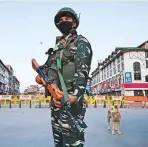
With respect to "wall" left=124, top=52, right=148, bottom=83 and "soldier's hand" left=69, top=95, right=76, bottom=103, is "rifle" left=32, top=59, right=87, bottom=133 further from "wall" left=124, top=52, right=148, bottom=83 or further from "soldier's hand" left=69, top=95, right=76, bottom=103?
"wall" left=124, top=52, right=148, bottom=83

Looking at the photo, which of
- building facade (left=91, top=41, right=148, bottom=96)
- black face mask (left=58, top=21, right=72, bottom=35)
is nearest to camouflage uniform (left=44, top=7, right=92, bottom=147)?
black face mask (left=58, top=21, right=72, bottom=35)

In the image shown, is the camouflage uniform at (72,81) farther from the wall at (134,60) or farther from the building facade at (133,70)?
the wall at (134,60)

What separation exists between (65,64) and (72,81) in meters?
0.15

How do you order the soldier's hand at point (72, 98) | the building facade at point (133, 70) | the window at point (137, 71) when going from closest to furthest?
the soldier's hand at point (72, 98), the building facade at point (133, 70), the window at point (137, 71)

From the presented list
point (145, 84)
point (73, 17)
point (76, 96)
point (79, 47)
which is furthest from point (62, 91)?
point (145, 84)

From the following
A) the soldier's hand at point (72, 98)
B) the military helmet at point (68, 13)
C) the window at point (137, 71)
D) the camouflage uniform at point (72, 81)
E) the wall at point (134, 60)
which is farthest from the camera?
the window at point (137, 71)

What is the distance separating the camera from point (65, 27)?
1960 millimetres

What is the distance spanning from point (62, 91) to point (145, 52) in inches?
1529

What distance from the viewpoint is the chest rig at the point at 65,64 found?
176 cm

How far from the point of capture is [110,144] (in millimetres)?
5359

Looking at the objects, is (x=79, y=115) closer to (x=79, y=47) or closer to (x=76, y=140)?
(x=76, y=140)

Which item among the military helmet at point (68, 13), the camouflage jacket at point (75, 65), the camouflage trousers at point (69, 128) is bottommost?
the camouflage trousers at point (69, 128)

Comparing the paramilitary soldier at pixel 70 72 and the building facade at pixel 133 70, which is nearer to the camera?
the paramilitary soldier at pixel 70 72

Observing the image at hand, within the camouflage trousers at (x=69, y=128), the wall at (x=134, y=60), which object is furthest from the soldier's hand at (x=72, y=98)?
the wall at (x=134, y=60)
